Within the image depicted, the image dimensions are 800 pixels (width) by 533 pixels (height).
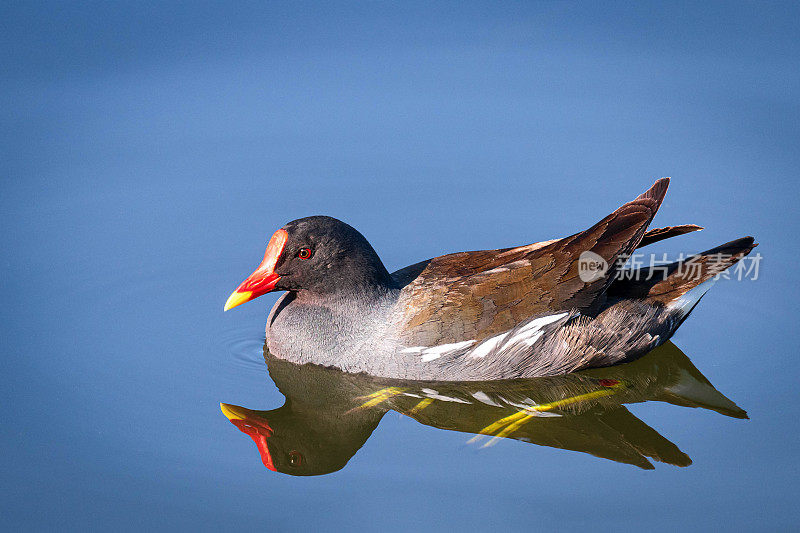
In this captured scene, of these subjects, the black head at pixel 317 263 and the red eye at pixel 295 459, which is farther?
the black head at pixel 317 263

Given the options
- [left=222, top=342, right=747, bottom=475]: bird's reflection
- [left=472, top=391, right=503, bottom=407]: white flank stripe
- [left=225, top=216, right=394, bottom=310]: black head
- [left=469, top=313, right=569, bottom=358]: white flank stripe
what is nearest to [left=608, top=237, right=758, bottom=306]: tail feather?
[left=222, top=342, right=747, bottom=475]: bird's reflection

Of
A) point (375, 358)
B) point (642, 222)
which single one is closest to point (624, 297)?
point (642, 222)

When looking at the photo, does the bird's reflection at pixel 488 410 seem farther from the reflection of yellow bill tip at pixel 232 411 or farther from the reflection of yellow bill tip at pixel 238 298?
the reflection of yellow bill tip at pixel 238 298

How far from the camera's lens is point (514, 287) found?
6.95 meters

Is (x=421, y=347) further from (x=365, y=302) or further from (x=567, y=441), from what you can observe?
(x=567, y=441)

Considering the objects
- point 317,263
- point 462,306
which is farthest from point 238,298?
point 462,306

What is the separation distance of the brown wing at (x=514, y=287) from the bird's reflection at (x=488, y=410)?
380 mm

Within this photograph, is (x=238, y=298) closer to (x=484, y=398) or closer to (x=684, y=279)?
(x=484, y=398)

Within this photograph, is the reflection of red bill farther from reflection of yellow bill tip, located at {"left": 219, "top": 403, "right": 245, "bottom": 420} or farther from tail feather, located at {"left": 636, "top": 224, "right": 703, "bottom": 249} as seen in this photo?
tail feather, located at {"left": 636, "top": 224, "right": 703, "bottom": 249}

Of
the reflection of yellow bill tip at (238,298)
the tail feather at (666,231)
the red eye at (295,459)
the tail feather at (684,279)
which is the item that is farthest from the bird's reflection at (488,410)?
the tail feather at (666,231)

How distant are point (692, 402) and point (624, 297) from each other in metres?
0.88

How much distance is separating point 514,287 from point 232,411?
1.87 m

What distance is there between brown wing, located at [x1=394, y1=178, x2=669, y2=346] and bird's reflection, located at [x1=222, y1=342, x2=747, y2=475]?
38 centimetres

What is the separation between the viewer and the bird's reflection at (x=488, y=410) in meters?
6.43
